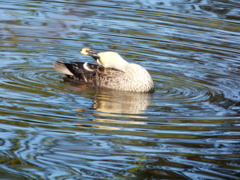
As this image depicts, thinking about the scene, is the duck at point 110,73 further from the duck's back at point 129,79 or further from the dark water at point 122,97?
the dark water at point 122,97

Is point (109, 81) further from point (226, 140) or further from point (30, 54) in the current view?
point (226, 140)

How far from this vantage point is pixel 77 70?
10438mm

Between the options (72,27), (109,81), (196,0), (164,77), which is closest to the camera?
(109,81)

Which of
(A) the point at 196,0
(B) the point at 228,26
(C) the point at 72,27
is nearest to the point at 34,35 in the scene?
(C) the point at 72,27

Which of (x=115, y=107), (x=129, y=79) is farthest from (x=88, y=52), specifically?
(x=115, y=107)

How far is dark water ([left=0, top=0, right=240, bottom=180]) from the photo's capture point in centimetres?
629

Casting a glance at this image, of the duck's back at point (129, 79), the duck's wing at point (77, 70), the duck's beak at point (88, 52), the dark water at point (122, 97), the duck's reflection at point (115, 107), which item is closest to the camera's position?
the dark water at point (122, 97)

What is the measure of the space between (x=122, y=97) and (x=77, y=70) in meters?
1.44

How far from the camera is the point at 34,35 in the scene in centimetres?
1326

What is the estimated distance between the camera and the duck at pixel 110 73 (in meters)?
9.78

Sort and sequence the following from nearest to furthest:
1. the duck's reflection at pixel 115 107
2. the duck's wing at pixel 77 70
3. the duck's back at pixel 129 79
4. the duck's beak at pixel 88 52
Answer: the duck's reflection at pixel 115 107, the duck's back at pixel 129 79, the duck's beak at pixel 88 52, the duck's wing at pixel 77 70

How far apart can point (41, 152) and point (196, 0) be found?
12250 millimetres

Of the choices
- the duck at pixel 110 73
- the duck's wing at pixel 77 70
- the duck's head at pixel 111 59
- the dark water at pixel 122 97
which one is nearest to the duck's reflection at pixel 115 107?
the dark water at pixel 122 97

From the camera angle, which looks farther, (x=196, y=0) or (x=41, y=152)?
(x=196, y=0)
